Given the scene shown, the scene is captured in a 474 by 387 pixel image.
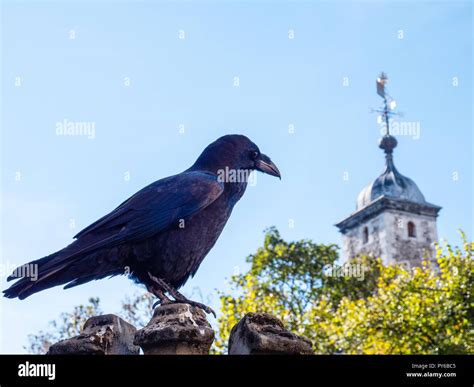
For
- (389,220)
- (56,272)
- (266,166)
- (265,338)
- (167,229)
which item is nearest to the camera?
(265,338)

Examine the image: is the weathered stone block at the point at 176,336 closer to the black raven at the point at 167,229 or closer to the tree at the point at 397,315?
the black raven at the point at 167,229

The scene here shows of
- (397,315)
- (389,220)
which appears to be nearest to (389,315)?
(397,315)

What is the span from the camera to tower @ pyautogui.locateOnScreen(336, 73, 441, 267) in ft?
202

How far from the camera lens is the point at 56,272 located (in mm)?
5172

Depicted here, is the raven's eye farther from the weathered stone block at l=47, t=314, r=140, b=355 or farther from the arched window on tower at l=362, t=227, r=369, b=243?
the arched window on tower at l=362, t=227, r=369, b=243

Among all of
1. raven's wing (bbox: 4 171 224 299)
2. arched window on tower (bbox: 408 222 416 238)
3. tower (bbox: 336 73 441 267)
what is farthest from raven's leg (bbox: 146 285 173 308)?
arched window on tower (bbox: 408 222 416 238)

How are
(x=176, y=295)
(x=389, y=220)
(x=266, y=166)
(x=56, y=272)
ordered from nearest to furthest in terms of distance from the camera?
(x=56, y=272) < (x=176, y=295) < (x=266, y=166) < (x=389, y=220)

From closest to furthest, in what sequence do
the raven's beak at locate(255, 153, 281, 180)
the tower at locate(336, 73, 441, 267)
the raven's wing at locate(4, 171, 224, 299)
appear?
1. the raven's wing at locate(4, 171, 224, 299)
2. the raven's beak at locate(255, 153, 281, 180)
3. the tower at locate(336, 73, 441, 267)

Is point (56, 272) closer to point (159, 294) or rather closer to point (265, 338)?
point (159, 294)

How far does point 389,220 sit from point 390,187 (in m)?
4.41

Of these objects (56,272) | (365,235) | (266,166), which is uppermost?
(365,235)

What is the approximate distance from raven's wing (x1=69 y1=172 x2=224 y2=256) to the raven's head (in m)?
0.16

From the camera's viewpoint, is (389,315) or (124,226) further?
(389,315)

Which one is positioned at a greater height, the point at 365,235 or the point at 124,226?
the point at 365,235
